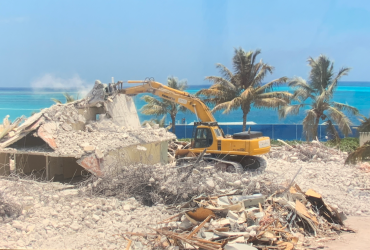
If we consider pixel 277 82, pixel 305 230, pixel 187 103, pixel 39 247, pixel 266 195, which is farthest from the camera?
pixel 277 82

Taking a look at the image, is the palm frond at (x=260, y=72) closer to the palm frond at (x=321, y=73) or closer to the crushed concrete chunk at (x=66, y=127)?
the palm frond at (x=321, y=73)

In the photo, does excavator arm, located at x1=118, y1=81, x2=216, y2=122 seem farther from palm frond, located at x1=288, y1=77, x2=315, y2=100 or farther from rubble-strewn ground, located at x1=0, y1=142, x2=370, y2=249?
palm frond, located at x1=288, y1=77, x2=315, y2=100

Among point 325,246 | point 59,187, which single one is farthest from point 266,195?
point 59,187

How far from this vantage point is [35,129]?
36.2 ft

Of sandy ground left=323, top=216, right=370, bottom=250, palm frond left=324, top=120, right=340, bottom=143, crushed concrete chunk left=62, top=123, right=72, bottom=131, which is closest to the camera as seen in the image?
Result: sandy ground left=323, top=216, right=370, bottom=250

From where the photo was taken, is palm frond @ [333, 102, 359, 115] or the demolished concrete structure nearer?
the demolished concrete structure

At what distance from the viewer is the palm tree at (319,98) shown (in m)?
21.2

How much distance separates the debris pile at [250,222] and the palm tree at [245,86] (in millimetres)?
13971

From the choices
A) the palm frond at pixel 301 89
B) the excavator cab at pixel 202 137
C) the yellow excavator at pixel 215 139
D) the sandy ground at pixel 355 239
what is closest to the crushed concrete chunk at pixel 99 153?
the yellow excavator at pixel 215 139

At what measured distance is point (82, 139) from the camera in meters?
11.4

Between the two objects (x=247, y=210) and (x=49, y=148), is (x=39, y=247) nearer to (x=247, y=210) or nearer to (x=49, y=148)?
(x=247, y=210)

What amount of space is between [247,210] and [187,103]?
6.63m

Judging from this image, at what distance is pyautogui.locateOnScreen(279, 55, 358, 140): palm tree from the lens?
69.4ft

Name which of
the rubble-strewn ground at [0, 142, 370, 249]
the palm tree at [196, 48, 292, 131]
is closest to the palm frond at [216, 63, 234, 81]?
the palm tree at [196, 48, 292, 131]
